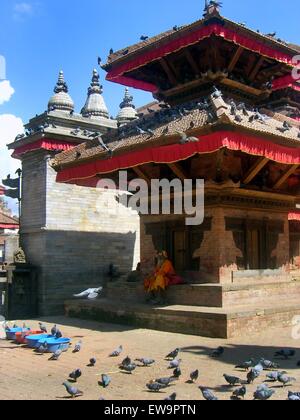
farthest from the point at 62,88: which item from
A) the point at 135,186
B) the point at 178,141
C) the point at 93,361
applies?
the point at 93,361

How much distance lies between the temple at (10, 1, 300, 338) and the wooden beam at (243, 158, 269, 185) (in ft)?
0.12

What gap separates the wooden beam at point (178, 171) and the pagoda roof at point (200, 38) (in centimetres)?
284

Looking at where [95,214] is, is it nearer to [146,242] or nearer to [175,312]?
[146,242]

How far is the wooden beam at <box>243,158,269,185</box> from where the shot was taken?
36.5 ft

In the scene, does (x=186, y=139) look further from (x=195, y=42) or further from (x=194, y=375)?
(x=194, y=375)

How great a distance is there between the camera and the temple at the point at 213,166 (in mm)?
10125

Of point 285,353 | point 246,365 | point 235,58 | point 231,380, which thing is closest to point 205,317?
point 285,353

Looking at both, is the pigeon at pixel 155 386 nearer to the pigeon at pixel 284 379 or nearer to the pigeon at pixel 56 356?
the pigeon at pixel 284 379

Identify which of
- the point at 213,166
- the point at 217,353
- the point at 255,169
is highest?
the point at 213,166

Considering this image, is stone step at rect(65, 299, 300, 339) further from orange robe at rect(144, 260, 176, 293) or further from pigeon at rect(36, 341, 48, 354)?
pigeon at rect(36, 341, 48, 354)

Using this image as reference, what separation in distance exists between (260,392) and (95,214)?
500 inches

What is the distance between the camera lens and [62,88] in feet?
64.7

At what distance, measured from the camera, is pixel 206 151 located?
9484 millimetres

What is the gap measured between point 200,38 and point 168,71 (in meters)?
2.18
